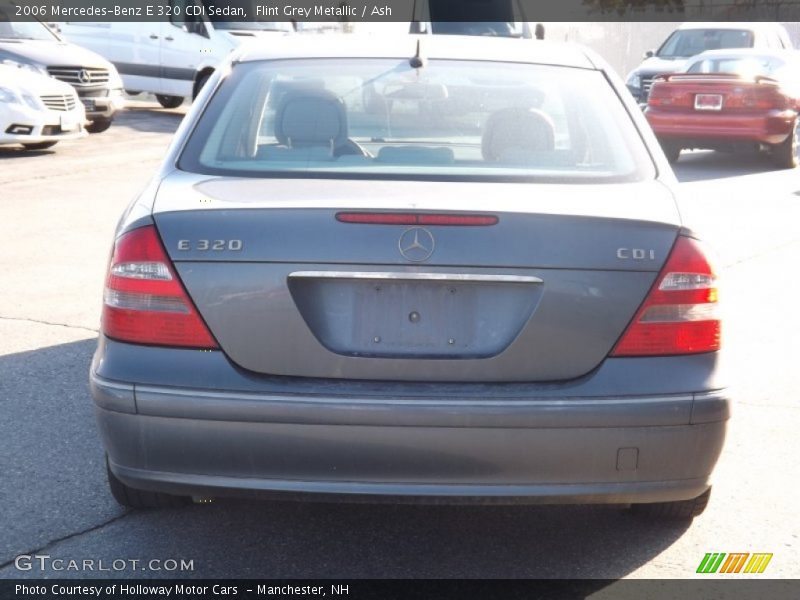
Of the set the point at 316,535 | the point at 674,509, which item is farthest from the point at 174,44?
the point at 674,509

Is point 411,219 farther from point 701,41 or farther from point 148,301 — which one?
point 701,41

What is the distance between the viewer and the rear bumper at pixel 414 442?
325 centimetres

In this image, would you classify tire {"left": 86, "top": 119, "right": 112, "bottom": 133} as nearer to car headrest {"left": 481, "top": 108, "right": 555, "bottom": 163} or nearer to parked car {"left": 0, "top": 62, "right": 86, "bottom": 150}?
parked car {"left": 0, "top": 62, "right": 86, "bottom": 150}

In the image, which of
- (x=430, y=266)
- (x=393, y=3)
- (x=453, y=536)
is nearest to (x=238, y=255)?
(x=430, y=266)

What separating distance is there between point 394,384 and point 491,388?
0.26m

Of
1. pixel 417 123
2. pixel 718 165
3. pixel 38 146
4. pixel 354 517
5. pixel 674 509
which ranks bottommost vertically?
pixel 718 165

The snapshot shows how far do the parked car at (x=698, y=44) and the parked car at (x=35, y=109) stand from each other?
319 inches

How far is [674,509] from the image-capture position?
3.99m

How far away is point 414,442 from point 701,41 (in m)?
17.2

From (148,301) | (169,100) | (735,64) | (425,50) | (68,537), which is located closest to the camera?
(148,301)

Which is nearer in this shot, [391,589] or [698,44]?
[391,589]

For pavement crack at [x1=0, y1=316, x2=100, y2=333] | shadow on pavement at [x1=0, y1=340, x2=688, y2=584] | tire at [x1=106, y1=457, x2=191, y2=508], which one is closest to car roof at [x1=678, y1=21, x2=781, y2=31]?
pavement crack at [x1=0, y1=316, x2=100, y2=333]

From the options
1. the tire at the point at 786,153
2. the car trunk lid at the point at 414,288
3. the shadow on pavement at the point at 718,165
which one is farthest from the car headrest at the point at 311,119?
the tire at the point at 786,153

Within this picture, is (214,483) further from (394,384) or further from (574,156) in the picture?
(574,156)
